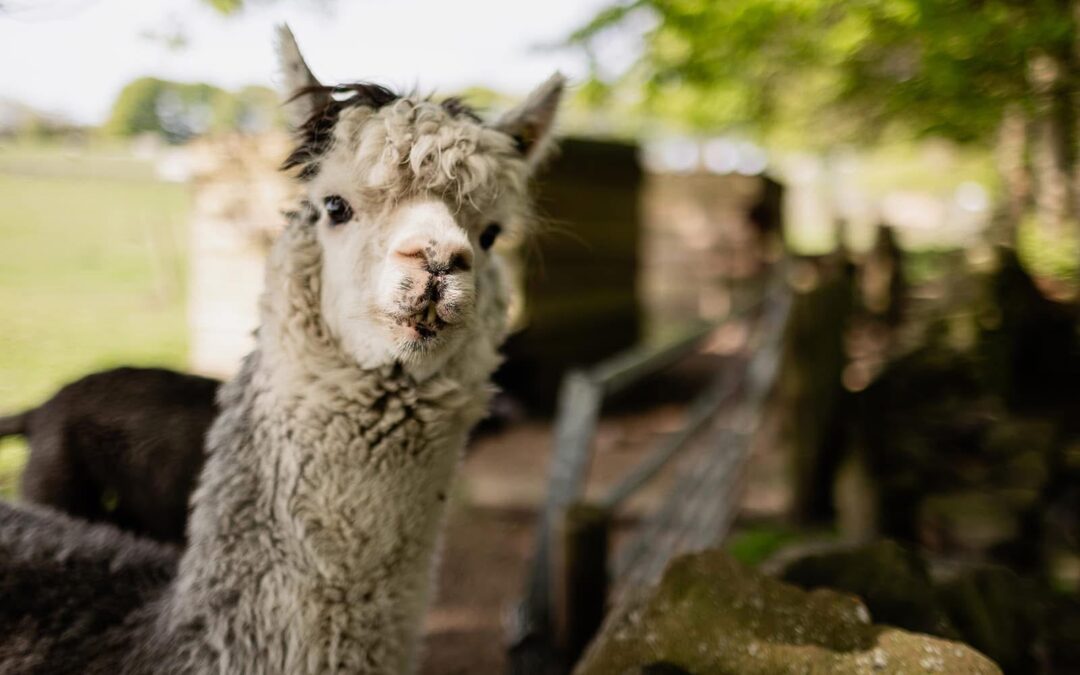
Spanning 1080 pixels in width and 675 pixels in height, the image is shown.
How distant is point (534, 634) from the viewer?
2865 mm

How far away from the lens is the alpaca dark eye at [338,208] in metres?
1.85

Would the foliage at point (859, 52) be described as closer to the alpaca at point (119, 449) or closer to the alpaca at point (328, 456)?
the alpaca at point (328, 456)

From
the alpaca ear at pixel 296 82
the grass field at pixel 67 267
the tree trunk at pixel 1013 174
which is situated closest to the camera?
the alpaca ear at pixel 296 82

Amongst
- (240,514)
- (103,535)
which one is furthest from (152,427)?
(240,514)

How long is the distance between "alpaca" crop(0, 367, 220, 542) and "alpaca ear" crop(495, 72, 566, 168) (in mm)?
1688

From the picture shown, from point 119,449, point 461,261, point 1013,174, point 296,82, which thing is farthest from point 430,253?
point 1013,174

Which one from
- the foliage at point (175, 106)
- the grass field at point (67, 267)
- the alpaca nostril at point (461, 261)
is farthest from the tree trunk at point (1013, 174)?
the grass field at point (67, 267)

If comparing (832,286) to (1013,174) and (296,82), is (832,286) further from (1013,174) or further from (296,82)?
(296,82)

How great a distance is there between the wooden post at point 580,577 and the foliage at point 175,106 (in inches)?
72.8

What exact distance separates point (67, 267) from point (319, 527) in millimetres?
2264

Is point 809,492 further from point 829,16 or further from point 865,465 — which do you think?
point 829,16

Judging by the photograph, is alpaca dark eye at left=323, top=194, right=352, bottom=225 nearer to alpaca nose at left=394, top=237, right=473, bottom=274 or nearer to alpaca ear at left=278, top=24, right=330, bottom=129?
alpaca ear at left=278, top=24, right=330, bottom=129

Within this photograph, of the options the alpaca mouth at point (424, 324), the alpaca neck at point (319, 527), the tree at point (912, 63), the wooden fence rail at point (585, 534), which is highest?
the tree at point (912, 63)

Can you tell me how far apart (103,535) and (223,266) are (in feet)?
16.6
